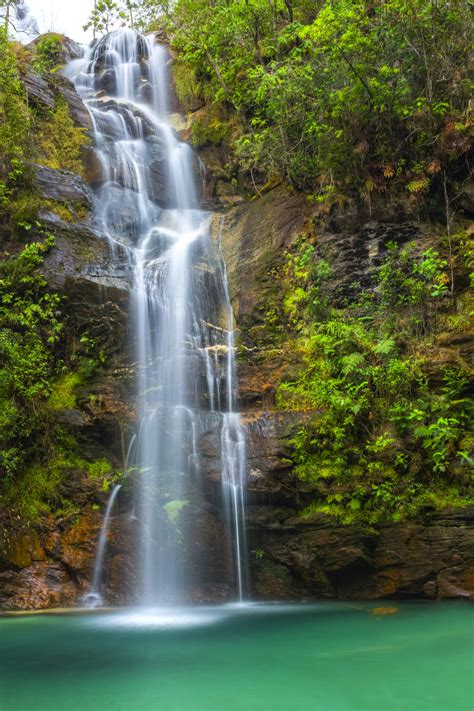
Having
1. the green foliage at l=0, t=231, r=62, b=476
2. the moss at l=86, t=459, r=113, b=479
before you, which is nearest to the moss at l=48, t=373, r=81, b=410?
the green foliage at l=0, t=231, r=62, b=476

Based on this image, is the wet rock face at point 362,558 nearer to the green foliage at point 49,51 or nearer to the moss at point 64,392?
the moss at point 64,392

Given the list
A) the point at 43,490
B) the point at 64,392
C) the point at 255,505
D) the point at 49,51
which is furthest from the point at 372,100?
the point at 49,51

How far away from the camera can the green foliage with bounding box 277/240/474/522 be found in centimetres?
710

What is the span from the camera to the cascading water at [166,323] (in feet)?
25.8

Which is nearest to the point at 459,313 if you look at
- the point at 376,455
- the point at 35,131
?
the point at 376,455

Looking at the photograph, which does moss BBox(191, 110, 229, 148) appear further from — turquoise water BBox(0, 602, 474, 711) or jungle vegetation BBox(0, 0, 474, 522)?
turquoise water BBox(0, 602, 474, 711)

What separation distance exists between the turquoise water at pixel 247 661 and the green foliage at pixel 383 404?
1.43 metres

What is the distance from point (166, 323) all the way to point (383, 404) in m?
4.49

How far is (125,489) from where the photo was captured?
27.1 feet

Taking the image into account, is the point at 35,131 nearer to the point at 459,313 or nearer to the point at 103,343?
the point at 103,343

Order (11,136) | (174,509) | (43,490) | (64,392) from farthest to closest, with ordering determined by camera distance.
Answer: (11,136)
(64,392)
(43,490)
(174,509)

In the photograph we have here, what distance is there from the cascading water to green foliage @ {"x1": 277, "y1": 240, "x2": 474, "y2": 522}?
1.26 meters

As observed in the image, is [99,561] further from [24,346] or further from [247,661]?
[24,346]

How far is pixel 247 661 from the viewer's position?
4.83 metres
